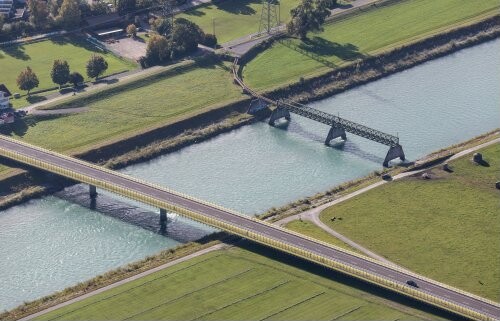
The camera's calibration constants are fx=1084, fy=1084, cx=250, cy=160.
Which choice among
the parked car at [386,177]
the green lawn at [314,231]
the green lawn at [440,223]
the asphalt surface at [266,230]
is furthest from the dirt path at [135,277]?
the parked car at [386,177]

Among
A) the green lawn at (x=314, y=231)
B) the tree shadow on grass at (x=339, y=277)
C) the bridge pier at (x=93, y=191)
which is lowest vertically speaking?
the bridge pier at (x=93, y=191)

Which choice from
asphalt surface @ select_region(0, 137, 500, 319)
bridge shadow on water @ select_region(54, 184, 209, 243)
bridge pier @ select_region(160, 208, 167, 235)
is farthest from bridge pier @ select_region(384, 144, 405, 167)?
bridge pier @ select_region(160, 208, 167, 235)

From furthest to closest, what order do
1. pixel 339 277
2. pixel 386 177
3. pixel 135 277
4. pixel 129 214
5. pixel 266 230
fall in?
pixel 386 177 → pixel 129 214 → pixel 266 230 → pixel 135 277 → pixel 339 277

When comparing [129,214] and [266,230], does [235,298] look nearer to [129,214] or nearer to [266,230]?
[266,230]

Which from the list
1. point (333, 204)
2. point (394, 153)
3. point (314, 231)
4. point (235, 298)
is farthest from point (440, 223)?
point (235, 298)

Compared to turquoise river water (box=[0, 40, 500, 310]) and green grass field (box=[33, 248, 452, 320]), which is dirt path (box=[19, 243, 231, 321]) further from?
turquoise river water (box=[0, 40, 500, 310])

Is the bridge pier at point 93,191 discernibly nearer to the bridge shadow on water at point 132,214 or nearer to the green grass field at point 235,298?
the bridge shadow on water at point 132,214
